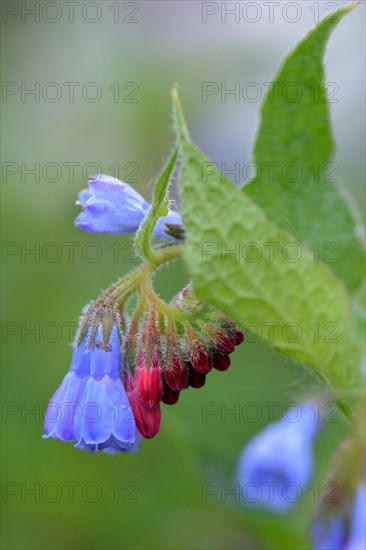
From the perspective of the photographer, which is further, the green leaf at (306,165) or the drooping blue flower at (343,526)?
the green leaf at (306,165)

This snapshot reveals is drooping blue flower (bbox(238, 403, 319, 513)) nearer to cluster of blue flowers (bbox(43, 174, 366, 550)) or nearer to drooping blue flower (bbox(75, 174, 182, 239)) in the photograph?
cluster of blue flowers (bbox(43, 174, 366, 550))

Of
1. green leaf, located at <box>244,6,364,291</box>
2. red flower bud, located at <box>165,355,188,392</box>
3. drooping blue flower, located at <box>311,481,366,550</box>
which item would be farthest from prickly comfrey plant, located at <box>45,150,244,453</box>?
drooping blue flower, located at <box>311,481,366,550</box>

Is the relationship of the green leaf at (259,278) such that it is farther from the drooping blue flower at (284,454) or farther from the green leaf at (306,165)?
the drooping blue flower at (284,454)

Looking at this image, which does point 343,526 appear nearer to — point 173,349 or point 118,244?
point 173,349

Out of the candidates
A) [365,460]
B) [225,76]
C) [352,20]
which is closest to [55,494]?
[365,460]

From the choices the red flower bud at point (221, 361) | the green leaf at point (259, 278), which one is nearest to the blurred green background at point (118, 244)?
the red flower bud at point (221, 361)

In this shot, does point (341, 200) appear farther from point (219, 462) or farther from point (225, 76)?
point (225, 76)
